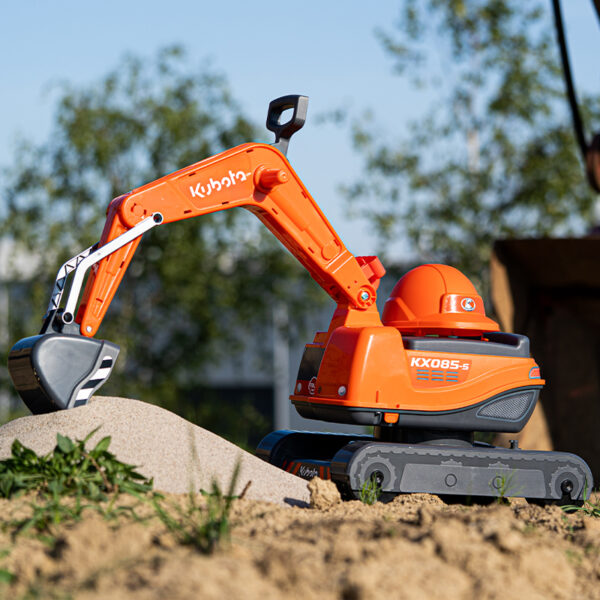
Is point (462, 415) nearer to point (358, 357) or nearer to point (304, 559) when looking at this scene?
point (358, 357)

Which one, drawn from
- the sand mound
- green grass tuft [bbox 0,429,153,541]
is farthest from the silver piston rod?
green grass tuft [bbox 0,429,153,541]

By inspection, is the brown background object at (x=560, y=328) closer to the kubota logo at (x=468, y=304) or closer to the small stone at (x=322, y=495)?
the kubota logo at (x=468, y=304)

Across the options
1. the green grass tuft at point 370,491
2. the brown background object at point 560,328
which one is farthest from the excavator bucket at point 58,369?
the brown background object at point 560,328

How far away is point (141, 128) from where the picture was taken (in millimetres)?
14742

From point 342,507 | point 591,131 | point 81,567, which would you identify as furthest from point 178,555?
point 591,131

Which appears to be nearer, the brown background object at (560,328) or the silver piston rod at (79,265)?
the silver piston rod at (79,265)

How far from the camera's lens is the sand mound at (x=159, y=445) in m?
4.25

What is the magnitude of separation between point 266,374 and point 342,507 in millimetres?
11219

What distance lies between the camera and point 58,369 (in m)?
4.68

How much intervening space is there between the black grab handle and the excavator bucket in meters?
1.67

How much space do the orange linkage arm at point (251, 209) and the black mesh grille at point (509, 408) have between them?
87 cm

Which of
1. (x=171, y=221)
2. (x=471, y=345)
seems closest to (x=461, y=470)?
(x=471, y=345)

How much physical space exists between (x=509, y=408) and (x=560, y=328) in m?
2.50

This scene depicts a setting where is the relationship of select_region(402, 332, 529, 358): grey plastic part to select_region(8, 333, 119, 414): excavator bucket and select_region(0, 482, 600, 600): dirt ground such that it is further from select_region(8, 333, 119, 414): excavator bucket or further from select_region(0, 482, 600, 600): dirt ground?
select_region(0, 482, 600, 600): dirt ground
